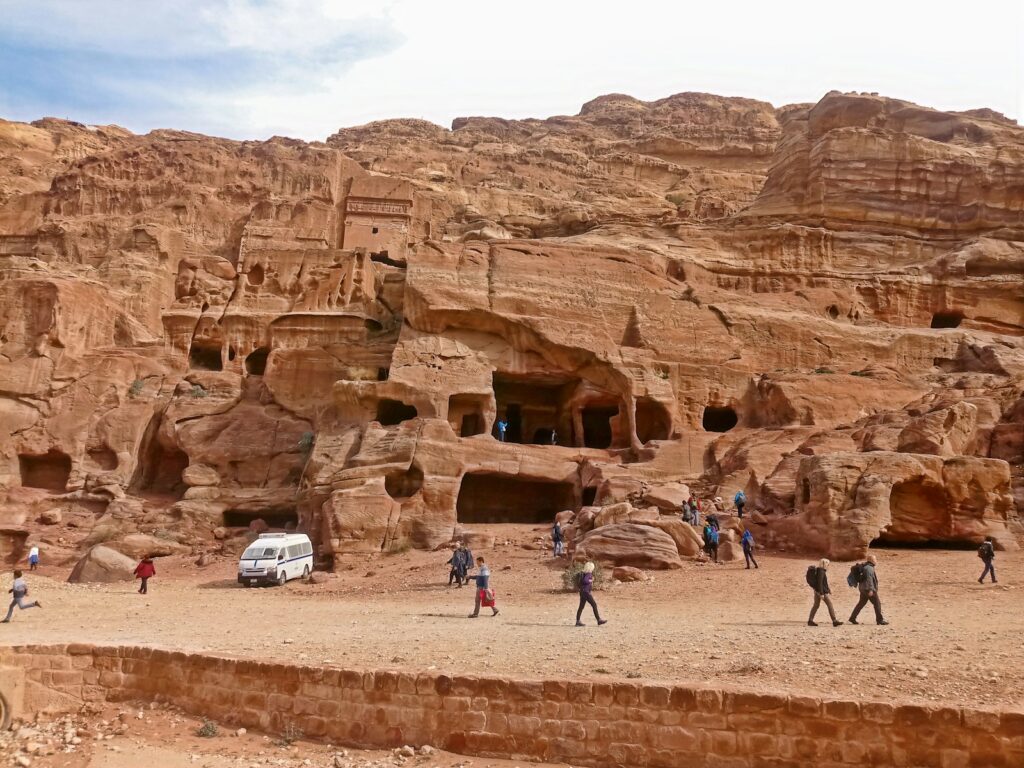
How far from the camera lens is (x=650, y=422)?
32.0m

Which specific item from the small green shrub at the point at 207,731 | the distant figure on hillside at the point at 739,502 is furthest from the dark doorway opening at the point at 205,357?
the small green shrub at the point at 207,731

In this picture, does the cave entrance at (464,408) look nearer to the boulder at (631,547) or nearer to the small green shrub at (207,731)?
the boulder at (631,547)

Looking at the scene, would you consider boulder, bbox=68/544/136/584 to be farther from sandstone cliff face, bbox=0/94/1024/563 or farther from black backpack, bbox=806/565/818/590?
black backpack, bbox=806/565/818/590

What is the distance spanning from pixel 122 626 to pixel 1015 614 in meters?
14.6

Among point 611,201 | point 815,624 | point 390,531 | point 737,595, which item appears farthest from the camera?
point 611,201

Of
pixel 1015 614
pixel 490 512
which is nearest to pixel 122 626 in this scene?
pixel 1015 614

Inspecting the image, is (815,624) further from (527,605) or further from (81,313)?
(81,313)

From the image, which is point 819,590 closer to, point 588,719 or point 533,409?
point 588,719

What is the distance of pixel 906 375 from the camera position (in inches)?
1296

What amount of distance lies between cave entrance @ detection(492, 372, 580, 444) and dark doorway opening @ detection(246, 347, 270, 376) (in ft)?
34.7

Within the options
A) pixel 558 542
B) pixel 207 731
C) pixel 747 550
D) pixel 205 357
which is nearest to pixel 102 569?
pixel 558 542

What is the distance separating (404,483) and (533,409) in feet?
35.4

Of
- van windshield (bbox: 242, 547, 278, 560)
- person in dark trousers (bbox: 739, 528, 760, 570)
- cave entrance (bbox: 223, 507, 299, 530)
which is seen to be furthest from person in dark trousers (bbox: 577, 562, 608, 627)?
cave entrance (bbox: 223, 507, 299, 530)

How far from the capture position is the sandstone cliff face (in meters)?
24.5
